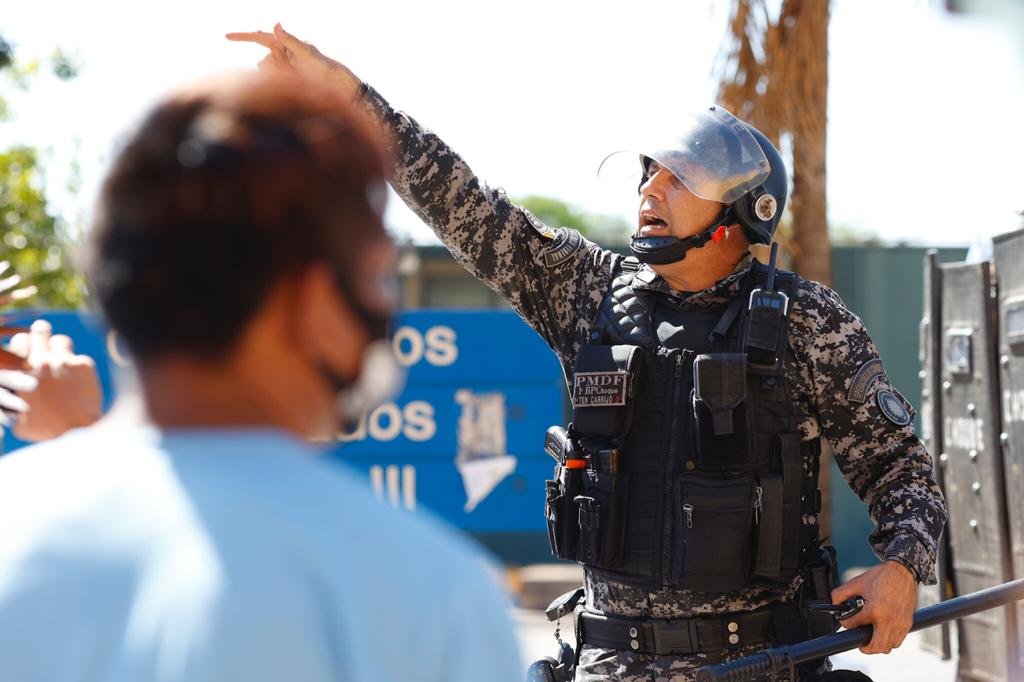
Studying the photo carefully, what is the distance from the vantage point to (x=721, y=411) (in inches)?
120

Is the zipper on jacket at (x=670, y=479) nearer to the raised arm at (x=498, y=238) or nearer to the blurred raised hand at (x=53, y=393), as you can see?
the raised arm at (x=498, y=238)

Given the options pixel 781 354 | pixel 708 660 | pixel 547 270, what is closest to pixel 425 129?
pixel 547 270

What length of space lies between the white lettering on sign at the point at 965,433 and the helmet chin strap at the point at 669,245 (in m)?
1.83

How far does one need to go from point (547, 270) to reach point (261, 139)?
7.49 ft

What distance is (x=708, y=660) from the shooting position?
3.08m

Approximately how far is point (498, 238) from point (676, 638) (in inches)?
41.6

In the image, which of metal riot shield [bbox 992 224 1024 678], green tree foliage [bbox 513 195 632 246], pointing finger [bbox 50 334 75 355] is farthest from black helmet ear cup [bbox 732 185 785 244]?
green tree foliage [bbox 513 195 632 246]

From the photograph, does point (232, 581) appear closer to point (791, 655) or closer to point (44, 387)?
point (44, 387)

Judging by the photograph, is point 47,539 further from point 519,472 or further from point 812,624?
point 519,472

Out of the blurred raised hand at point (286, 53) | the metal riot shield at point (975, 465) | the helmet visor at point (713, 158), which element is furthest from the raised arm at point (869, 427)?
the metal riot shield at point (975, 465)

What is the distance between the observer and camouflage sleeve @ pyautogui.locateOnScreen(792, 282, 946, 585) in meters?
3.15

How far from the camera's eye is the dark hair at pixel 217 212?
1131 mm

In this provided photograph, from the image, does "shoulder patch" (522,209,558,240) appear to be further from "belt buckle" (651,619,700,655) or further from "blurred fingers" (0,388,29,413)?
"blurred fingers" (0,388,29,413)

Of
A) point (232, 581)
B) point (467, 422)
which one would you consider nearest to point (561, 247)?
point (232, 581)
